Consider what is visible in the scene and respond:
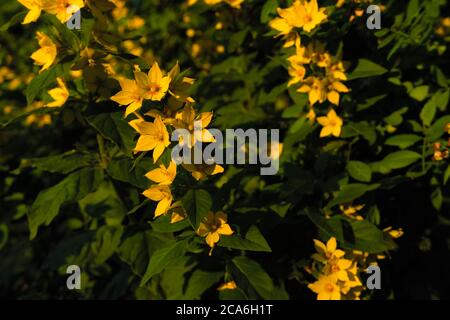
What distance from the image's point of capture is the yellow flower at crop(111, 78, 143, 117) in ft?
5.35

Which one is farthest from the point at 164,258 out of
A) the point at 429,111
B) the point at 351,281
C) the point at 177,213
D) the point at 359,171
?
the point at 429,111

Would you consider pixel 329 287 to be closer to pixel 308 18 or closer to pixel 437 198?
pixel 437 198

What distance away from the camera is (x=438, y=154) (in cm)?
210

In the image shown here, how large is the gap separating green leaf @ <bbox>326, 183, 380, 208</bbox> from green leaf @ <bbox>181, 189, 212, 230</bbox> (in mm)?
676

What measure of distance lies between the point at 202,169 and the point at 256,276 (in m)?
0.50

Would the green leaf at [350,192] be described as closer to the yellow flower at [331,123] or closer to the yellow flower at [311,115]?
the yellow flower at [331,123]

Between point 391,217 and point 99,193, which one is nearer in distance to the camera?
point 391,217

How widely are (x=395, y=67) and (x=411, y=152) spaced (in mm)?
455

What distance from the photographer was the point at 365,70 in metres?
2.18

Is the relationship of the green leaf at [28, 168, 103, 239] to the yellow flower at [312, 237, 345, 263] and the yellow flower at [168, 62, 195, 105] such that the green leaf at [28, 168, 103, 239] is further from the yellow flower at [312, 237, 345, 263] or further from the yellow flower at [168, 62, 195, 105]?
the yellow flower at [312, 237, 345, 263]

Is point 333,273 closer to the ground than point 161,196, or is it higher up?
closer to the ground

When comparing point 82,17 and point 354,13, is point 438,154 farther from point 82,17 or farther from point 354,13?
→ point 82,17

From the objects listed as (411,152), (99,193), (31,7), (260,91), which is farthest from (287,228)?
(31,7)
